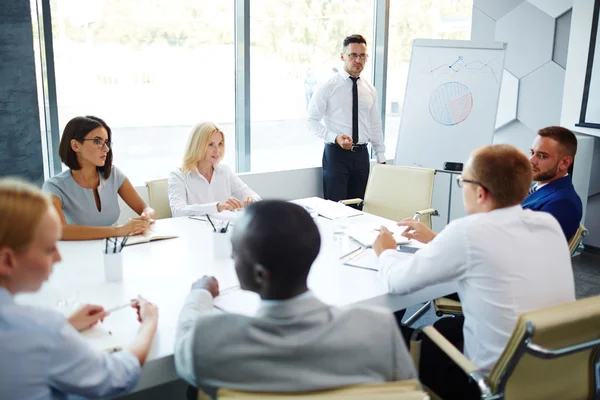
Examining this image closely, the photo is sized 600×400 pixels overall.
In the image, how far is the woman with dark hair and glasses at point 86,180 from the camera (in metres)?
2.75

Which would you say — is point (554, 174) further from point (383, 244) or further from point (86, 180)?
point (86, 180)

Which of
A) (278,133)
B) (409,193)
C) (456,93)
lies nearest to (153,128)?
(278,133)

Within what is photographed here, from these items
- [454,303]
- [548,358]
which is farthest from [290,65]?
[548,358]

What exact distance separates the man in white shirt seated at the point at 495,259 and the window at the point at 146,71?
2.97 metres

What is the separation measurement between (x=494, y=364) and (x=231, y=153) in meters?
3.51

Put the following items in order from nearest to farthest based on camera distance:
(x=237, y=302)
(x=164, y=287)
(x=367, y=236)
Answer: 1. (x=237, y=302)
2. (x=164, y=287)
3. (x=367, y=236)

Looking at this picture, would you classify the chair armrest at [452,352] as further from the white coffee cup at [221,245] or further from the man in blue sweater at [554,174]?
the man in blue sweater at [554,174]

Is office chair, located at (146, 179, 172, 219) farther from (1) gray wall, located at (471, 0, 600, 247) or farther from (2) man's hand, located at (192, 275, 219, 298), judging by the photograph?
(1) gray wall, located at (471, 0, 600, 247)

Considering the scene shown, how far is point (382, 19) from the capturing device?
5398 millimetres

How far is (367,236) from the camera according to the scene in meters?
2.58

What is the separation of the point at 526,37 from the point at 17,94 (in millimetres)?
4357

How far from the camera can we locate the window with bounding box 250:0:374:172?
15.4 ft

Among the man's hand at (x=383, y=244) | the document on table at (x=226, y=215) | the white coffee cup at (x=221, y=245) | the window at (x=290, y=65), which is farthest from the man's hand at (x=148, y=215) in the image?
the window at (x=290, y=65)

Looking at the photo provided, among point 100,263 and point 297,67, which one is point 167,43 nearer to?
point 297,67
